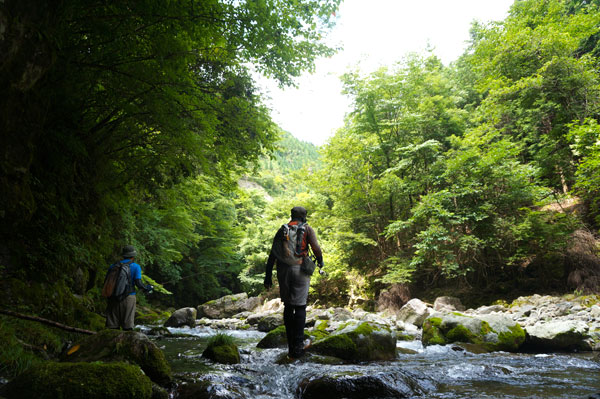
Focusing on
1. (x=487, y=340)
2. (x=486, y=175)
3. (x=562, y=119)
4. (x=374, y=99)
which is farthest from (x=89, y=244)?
(x=562, y=119)

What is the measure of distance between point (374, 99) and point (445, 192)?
8.40m

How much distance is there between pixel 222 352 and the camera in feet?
16.6

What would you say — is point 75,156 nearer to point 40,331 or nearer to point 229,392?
point 40,331

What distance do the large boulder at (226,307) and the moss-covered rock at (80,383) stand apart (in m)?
17.4

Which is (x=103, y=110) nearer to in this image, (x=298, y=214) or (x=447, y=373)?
(x=298, y=214)

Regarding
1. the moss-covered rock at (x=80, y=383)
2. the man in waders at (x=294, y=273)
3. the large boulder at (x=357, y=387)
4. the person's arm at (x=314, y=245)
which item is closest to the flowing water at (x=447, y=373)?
the large boulder at (x=357, y=387)

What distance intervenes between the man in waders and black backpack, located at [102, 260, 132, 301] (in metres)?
2.37

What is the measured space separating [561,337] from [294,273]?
18.5 feet

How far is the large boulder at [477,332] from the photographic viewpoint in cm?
640

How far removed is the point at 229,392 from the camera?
314 centimetres

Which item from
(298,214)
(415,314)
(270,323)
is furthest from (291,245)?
(270,323)

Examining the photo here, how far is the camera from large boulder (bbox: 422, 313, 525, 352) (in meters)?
6.40

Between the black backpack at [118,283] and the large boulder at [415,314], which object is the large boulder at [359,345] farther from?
the large boulder at [415,314]

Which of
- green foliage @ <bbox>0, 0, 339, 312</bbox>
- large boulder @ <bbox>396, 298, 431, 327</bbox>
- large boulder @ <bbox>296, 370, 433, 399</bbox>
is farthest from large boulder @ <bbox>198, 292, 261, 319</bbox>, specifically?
large boulder @ <bbox>296, 370, 433, 399</bbox>
